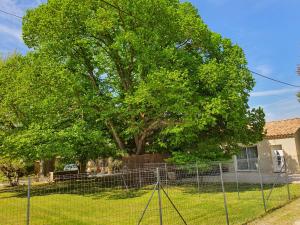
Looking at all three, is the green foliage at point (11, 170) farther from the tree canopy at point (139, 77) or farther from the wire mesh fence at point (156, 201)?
the wire mesh fence at point (156, 201)

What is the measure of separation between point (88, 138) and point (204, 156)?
8.80 m

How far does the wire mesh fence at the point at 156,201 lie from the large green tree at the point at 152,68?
12.1 feet

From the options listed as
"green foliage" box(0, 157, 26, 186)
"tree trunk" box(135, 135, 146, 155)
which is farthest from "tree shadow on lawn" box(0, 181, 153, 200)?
"green foliage" box(0, 157, 26, 186)

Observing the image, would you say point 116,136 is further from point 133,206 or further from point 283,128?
point 283,128

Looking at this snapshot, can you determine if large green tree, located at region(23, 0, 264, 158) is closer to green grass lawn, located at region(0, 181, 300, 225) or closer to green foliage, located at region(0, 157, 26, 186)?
green grass lawn, located at region(0, 181, 300, 225)

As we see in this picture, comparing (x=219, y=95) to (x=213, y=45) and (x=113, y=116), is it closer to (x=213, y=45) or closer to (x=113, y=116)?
(x=213, y=45)

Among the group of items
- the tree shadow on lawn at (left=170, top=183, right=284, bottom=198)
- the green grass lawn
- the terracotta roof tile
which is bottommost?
the green grass lawn

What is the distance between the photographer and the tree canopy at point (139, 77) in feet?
77.3

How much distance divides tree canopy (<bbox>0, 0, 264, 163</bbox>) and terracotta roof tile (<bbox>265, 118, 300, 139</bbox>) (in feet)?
21.9

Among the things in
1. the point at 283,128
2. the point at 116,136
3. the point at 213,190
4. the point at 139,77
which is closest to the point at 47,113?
the point at 116,136

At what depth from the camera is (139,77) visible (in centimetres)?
2616

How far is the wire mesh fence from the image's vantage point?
1417 centimetres

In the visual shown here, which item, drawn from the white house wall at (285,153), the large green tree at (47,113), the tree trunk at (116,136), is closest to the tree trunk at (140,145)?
the tree trunk at (116,136)

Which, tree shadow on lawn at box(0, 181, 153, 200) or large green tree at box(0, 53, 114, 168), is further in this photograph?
large green tree at box(0, 53, 114, 168)
